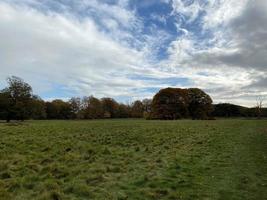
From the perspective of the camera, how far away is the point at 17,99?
65.7 metres

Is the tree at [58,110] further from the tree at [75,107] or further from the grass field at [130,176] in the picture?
the grass field at [130,176]

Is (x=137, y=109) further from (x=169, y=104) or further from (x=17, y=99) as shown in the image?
(x=17, y=99)

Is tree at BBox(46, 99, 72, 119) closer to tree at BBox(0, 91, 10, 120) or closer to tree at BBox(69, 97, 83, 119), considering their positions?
tree at BBox(69, 97, 83, 119)

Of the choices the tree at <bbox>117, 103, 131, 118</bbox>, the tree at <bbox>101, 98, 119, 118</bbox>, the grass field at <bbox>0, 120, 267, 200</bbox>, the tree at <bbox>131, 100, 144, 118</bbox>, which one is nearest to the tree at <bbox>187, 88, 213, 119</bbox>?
the tree at <bbox>131, 100, 144, 118</bbox>

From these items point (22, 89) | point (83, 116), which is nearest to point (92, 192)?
point (22, 89)

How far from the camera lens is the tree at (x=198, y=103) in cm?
9956

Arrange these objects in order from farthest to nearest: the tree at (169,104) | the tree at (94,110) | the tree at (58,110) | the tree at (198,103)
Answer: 1. the tree at (94,110)
2. the tree at (58,110)
3. the tree at (198,103)
4. the tree at (169,104)

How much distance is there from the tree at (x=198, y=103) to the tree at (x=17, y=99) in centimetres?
5506

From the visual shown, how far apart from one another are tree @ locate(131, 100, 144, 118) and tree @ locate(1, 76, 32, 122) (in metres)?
65.2

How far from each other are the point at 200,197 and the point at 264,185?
2440 millimetres

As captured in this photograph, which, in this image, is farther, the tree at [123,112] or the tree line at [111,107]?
the tree at [123,112]

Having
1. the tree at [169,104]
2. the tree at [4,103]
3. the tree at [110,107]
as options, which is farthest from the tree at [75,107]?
the tree at [4,103]

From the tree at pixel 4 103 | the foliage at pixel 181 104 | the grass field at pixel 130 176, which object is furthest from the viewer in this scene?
the foliage at pixel 181 104

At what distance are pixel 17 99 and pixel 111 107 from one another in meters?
63.8
